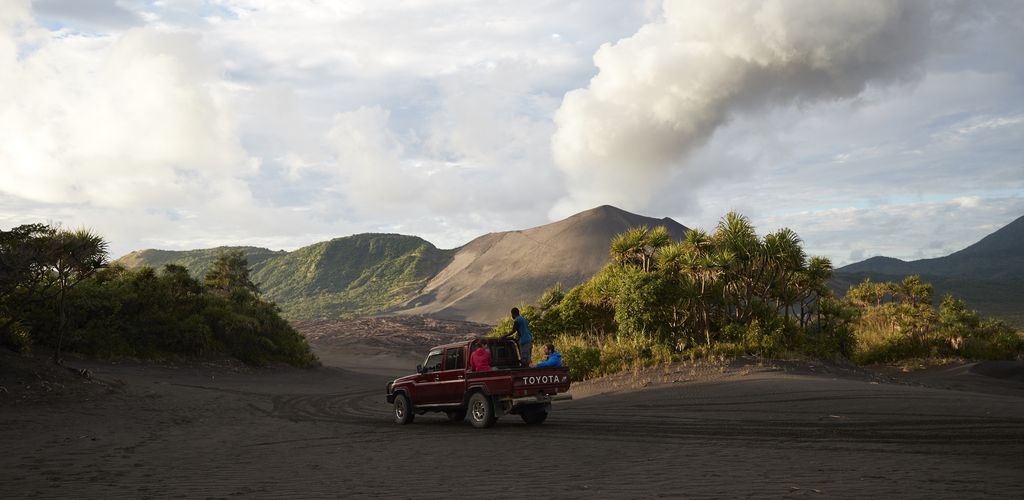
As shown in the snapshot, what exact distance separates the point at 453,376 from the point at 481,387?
1.07 meters

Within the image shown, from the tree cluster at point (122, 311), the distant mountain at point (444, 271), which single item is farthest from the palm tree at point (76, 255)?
the distant mountain at point (444, 271)

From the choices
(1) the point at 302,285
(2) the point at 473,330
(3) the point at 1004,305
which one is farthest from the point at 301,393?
(1) the point at 302,285

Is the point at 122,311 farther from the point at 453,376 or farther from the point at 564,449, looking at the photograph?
the point at 564,449

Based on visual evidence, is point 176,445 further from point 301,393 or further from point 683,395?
point 301,393

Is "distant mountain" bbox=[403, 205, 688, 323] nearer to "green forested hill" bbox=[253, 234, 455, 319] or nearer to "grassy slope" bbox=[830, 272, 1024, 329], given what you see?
"green forested hill" bbox=[253, 234, 455, 319]

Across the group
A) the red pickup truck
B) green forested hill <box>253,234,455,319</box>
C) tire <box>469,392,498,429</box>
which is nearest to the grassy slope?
green forested hill <box>253,234,455,319</box>

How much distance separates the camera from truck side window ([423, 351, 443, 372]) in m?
17.2

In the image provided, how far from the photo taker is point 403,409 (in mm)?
17797

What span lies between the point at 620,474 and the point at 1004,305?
142 metres

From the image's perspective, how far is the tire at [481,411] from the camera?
51.2 ft

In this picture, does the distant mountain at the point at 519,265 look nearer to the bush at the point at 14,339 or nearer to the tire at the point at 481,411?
the bush at the point at 14,339

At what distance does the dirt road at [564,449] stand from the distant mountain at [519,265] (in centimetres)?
9133

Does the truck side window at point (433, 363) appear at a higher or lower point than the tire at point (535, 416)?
higher

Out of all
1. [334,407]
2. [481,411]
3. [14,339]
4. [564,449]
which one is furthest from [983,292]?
[14,339]
